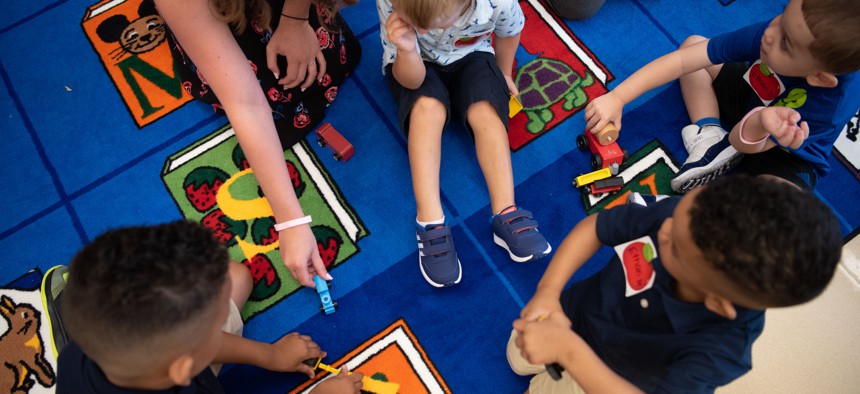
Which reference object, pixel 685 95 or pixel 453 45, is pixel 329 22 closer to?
pixel 453 45

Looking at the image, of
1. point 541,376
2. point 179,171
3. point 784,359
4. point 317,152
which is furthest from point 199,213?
point 784,359

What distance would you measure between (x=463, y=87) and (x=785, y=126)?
616mm

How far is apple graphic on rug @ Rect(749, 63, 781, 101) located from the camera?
1.16 metres

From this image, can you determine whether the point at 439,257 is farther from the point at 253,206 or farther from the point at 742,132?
the point at 742,132

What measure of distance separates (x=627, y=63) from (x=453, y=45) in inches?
19.2

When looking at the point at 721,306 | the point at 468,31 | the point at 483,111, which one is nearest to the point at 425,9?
the point at 468,31

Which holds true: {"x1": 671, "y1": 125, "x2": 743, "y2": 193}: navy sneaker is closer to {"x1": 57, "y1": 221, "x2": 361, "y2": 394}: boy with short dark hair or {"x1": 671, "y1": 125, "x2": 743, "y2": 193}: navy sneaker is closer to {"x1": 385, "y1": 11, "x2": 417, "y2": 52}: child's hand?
{"x1": 385, "y1": 11, "x2": 417, "y2": 52}: child's hand

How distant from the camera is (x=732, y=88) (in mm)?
1325

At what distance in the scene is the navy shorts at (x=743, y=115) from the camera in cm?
118

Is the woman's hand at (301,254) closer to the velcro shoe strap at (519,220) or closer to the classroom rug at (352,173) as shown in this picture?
the classroom rug at (352,173)

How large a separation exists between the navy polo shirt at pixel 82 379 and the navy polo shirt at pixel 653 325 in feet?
2.04

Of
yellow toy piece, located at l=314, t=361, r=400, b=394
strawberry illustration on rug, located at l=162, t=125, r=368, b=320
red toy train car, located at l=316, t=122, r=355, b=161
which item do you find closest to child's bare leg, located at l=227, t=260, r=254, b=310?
strawberry illustration on rug, located at l=162, t=125, r=368, b=320

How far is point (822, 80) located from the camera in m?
1.04

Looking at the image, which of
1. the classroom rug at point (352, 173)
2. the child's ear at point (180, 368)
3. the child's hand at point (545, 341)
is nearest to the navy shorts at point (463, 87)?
the classroom rug at point (352, 173)
